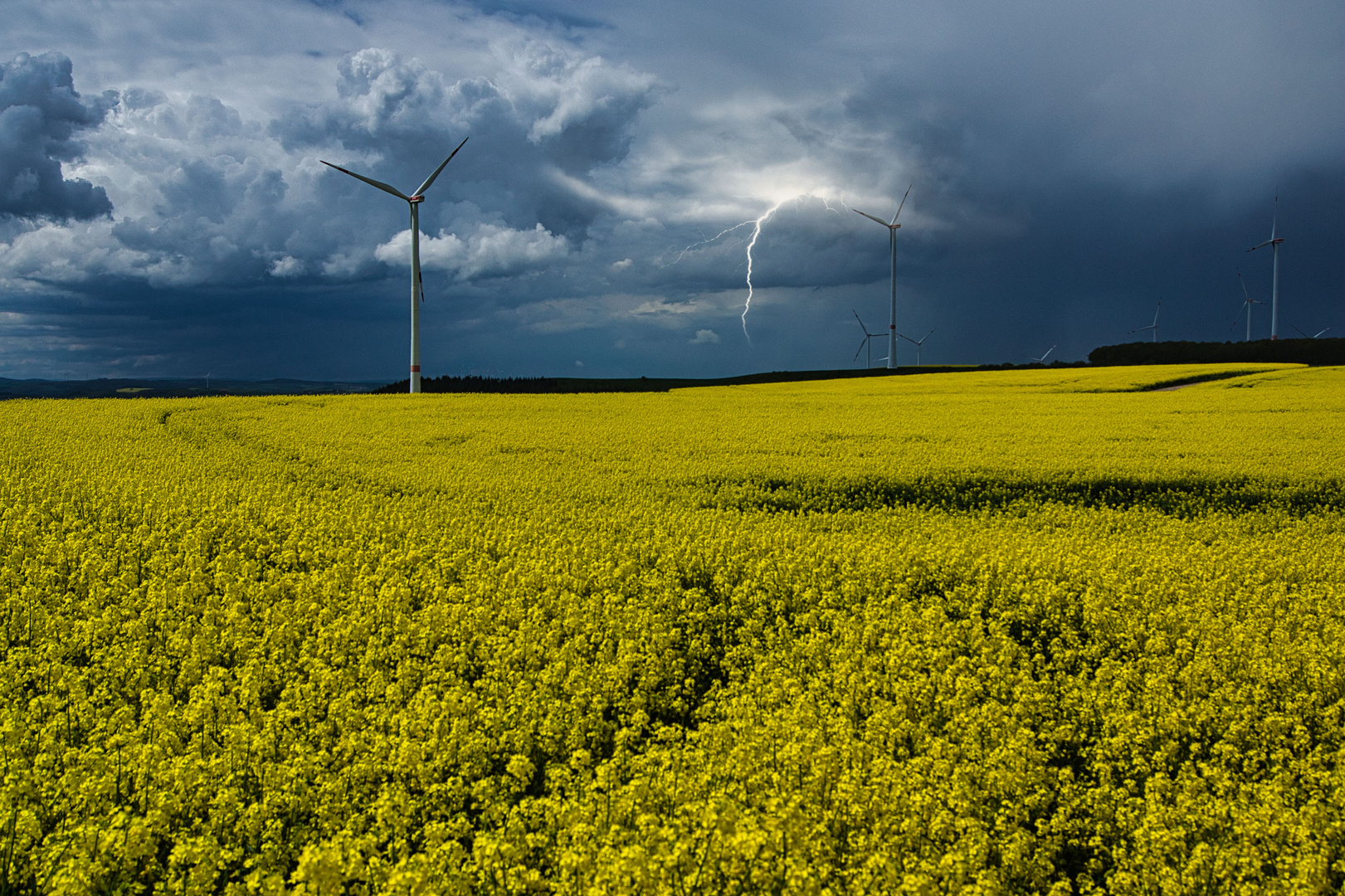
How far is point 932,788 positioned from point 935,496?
36.7ft

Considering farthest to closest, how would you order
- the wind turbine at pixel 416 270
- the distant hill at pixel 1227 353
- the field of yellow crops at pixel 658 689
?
the distant hill at pixel 1227 353 → the wind turbine at pixel 416 270 → the field of yellow crops at pixel 658 689

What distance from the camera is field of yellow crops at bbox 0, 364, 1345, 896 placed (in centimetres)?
453

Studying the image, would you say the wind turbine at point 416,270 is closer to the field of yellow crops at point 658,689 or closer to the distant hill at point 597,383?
the distant hill at point 597,383

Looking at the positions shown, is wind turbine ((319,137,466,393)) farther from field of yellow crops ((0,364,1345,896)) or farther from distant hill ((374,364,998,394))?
field of yellow crops ((0,364,1345,896))

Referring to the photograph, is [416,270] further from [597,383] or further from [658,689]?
[658,689]

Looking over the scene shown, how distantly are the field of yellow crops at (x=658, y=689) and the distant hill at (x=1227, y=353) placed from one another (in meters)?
65.8

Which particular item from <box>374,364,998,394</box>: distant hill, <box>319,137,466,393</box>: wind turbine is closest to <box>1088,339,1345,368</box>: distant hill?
<box>374,364,998,394</box>: distant hill

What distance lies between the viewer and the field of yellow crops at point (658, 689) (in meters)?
4.53

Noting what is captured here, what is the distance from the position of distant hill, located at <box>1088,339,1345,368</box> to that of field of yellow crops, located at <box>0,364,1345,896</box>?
65.8 metres

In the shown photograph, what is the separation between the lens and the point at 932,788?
5.07 m

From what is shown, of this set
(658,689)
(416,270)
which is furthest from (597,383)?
(658,689)

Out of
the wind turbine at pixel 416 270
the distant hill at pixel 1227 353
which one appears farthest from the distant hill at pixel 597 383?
the distant hill at pixel 1227 353

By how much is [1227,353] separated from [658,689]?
283ft

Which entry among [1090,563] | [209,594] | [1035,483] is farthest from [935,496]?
[209,594]
